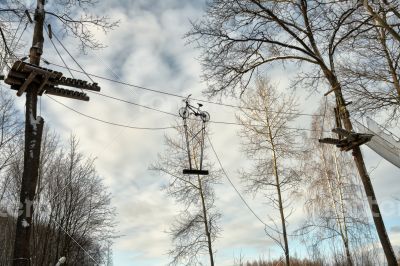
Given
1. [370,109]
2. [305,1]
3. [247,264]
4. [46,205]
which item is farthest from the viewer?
[46,205]

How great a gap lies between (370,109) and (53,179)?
20148 mm

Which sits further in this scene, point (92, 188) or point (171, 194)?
point (92, 188)

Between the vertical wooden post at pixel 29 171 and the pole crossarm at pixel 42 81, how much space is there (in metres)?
0.22

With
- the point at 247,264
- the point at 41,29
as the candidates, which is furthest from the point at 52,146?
the point at 41,29

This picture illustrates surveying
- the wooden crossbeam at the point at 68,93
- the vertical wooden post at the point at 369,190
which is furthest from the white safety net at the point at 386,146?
the wooden crossbeam at the point at 68,93

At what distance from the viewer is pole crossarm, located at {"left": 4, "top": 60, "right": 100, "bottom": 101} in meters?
8.59

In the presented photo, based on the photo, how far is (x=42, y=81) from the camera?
8.95 metres

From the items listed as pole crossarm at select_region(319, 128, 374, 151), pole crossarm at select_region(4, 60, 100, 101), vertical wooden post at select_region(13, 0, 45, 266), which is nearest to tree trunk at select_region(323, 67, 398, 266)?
pole crossarm at select_region(319, 128, 374, 151)

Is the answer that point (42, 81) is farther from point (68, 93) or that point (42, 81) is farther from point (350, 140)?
point (350, 140)

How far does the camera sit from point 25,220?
322 inches

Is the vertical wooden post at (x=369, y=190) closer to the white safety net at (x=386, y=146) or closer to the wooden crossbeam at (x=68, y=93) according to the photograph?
the white safety net at (x=386, y=146)

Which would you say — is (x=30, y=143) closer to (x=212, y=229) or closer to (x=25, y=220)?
(x=25, y=220)

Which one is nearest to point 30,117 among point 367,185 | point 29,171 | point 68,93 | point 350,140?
point 68,93

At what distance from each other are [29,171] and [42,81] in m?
2.04
